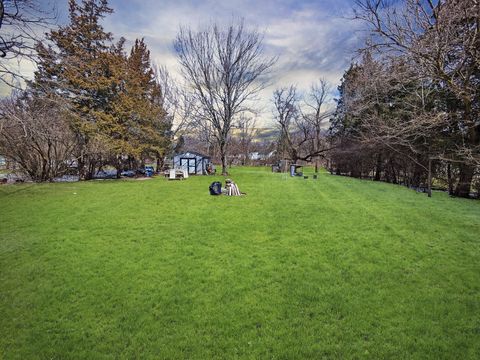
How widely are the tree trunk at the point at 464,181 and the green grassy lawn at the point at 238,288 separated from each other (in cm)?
691

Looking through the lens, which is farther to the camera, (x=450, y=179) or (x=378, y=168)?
(x=378, y=168)

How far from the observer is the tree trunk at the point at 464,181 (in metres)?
11.8

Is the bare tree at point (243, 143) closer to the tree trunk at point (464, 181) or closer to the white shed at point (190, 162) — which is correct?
the white shed at point (190, 162)

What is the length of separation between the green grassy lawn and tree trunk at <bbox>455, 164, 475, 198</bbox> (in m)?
6.91

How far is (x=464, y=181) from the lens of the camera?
12.1 meters

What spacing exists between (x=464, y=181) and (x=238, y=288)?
46.9ft

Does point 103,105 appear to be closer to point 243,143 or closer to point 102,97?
point 102,97

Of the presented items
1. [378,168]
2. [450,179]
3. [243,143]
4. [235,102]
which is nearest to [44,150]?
[235,102]

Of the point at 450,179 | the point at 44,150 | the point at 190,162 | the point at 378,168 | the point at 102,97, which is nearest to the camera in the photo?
the point at 450,179

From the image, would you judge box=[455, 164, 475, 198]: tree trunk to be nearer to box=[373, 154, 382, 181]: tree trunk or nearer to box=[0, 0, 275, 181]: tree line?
box=[373, 154, 382, 181]: tree trunk

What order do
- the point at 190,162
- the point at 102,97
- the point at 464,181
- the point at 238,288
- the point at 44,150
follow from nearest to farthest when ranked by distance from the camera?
1. the point at 238,288
2. the point at 464,181
3. the point at 44,150
4. the point at 102,97
5. the point at 190,162

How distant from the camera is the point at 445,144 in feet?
38.4

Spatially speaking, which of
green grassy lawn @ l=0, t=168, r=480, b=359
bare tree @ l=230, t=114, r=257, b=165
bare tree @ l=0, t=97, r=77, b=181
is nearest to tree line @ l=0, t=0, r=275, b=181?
bare tree @ l=0, t=97, r=77, b=181

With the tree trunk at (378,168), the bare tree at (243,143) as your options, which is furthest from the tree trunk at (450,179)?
the bare tree at (243,143)
